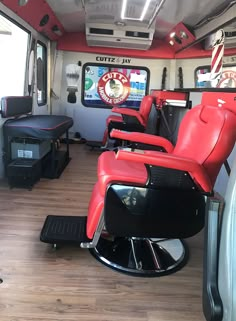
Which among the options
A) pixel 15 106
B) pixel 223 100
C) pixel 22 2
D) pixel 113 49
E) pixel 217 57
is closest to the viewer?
pixel 223 100

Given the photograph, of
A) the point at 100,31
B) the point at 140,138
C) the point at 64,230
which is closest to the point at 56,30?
the point at 100,31

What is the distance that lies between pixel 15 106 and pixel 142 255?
2.56m

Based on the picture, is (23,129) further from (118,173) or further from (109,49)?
(109,49)

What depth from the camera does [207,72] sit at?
353 cm

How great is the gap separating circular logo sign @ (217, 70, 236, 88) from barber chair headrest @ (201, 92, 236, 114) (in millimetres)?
306

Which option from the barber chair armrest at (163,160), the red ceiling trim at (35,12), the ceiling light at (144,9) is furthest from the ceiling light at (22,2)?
the barber chair armrest at (163,160)

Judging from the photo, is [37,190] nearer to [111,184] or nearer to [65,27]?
[111,184]

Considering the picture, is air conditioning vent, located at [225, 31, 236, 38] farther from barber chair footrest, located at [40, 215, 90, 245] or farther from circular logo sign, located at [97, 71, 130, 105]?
circular logo sign, located at [97, 71, 130, 105]

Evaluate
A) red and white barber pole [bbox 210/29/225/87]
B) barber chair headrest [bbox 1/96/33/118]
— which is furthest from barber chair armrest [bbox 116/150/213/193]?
barber chair headrest [bbox 1/96/33/118]

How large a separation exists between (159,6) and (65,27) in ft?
7.54

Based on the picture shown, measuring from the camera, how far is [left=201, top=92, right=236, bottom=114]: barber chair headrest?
188 centimetres

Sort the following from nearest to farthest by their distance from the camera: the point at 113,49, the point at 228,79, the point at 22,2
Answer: the point at 228,79, the point at 22,2, the point at 113,49

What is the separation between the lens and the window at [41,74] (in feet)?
16.5

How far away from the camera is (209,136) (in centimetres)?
167
